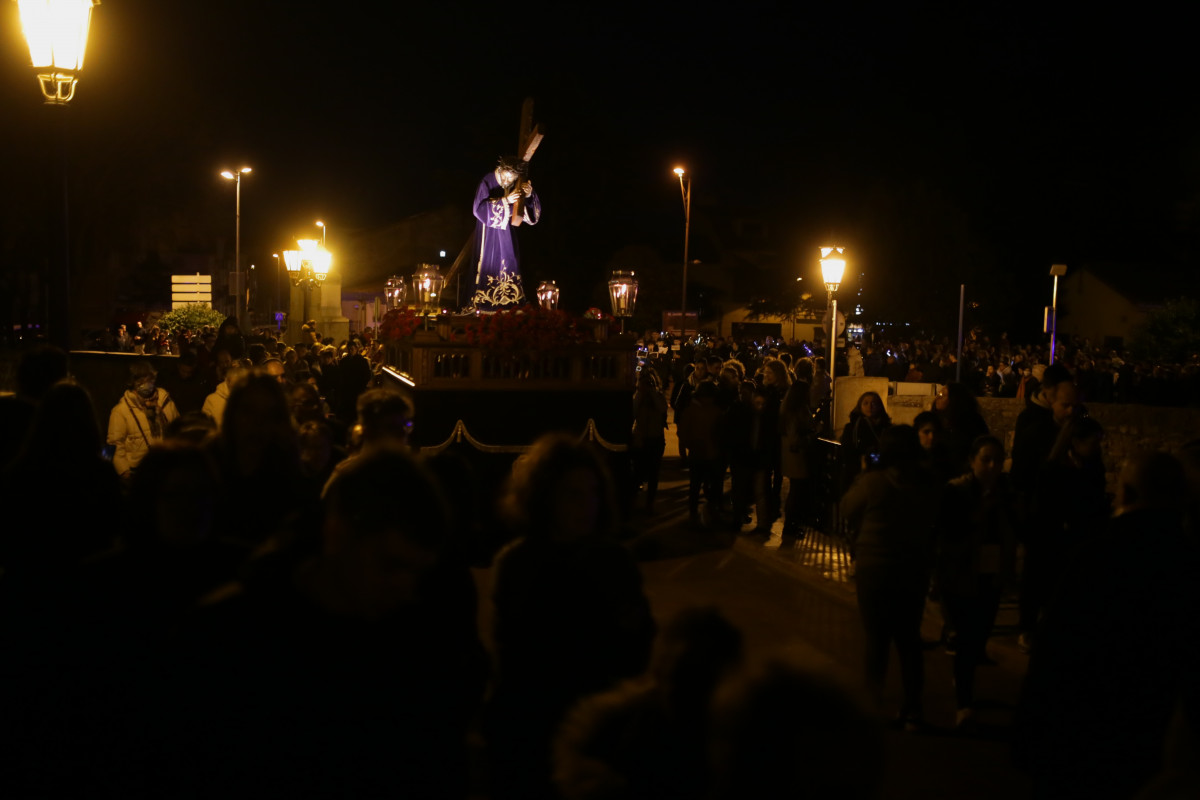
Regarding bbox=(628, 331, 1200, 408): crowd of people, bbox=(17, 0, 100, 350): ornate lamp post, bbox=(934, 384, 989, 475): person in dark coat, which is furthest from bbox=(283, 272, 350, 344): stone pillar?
bbox=(934, 384, 989, 475): person in dark coat

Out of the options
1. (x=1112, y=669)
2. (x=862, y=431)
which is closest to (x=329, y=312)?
(x=862, y=431)

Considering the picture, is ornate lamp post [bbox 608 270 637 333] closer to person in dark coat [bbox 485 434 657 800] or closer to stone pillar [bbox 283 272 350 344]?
person in dark coat [bbox 485 434 657 800]

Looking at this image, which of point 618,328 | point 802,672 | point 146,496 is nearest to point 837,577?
point 618,328

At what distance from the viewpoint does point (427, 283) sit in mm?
13289

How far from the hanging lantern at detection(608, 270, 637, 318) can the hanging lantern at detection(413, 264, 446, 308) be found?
223cm

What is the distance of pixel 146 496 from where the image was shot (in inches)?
126

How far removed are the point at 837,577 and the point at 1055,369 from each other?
281cm

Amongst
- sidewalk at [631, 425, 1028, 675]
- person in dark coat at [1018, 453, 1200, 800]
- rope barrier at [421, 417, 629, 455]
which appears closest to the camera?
person in dark coat at [1018, 453, 1200, 800]

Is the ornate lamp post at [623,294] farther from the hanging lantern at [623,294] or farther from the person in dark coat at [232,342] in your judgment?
the person in dark coat at [232,342]

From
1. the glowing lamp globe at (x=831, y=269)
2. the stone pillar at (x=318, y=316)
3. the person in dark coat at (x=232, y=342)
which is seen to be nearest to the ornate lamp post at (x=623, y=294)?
the glowing lamp globe at (x=831, y=269)

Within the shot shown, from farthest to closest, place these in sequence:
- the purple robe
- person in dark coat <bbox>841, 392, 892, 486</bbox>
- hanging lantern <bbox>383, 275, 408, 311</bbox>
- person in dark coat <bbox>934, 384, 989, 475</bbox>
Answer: hanging lantern <bbox>383, 275, 408, 311</bbox> → the purple robe → person in dark coat <bbox>841, 392, 892, 486</bbox> → person in dark coat <bbox>934, 384, 989, 475</bbox>

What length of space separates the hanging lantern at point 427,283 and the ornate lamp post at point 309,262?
1076cm

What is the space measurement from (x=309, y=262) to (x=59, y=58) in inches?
663

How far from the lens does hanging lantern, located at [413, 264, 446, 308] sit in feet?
43.6
